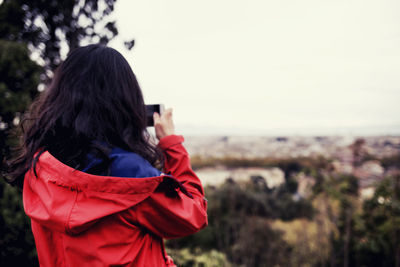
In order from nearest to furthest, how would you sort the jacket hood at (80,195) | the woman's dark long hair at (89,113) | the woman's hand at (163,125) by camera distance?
the jacket hood at (80,195)
the woman's dark long hair at (89,113)
the woman's hand at (163,125)

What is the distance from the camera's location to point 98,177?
873mm

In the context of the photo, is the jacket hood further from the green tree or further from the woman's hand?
the green tree

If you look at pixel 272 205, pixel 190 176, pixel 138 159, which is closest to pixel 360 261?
pixel 272 205

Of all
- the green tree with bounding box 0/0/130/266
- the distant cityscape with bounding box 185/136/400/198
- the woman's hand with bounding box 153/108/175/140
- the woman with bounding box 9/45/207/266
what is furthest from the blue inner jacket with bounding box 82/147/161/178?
the distant cityscape with bounding box 185/136/400/198

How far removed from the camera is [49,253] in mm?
1024

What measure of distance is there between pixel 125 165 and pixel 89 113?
0.28 m

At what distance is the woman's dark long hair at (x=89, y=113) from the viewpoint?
0.97 meters

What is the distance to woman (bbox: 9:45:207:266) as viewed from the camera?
888 mm

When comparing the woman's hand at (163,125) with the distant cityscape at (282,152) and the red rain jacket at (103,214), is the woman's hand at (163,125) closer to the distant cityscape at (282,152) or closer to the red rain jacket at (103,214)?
the red rain jacket at (103,214)

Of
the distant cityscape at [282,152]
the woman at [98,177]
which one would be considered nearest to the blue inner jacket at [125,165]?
the woman at [98,177]

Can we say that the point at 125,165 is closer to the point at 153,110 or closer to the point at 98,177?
the point at 98,177

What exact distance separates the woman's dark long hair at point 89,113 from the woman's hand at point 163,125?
0.15 meters

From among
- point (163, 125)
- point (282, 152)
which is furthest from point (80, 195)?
point (282, 152)

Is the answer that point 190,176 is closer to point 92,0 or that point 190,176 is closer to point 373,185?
point 92,0
